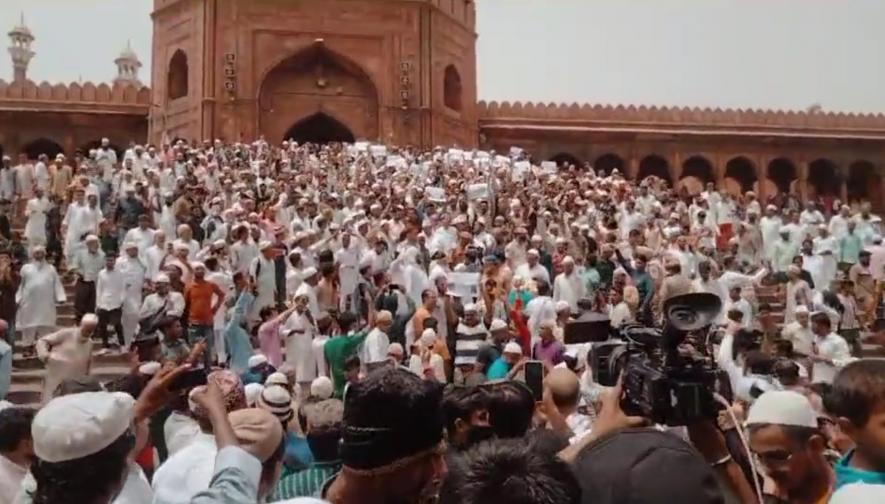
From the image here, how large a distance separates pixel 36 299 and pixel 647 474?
9272mm

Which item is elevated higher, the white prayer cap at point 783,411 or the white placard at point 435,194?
the white placard at point 435,194

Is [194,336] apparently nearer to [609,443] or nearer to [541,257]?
[541,257]

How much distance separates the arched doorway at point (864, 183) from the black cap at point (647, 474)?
32.7m

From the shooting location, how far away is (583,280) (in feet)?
34.4

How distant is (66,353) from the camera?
7.55 m

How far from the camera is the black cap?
1.74 metres

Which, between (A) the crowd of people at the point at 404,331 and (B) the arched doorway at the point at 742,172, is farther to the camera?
(B) the arched doorway at the point at 742,172

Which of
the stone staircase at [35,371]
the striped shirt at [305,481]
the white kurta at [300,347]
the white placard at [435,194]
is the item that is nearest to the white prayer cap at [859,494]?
the striped shirt at [305,481]

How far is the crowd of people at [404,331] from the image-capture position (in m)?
2.17

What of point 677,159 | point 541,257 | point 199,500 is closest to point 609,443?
point 199,500

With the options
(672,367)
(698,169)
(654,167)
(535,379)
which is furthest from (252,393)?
(698,169)

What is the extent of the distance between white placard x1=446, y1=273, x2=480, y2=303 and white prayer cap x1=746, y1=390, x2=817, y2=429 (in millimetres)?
7971

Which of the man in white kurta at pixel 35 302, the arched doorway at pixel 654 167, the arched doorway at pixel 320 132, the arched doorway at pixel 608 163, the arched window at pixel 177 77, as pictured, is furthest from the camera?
the arched doorway at pixel 654 167

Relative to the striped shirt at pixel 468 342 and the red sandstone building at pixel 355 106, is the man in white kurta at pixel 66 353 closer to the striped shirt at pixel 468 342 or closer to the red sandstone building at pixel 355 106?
the striped shirt at pixel 468 342
